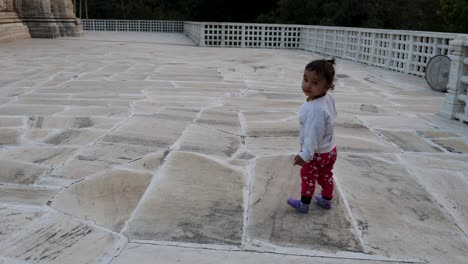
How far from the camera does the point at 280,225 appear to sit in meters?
2.42

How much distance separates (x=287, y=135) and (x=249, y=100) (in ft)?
5.86

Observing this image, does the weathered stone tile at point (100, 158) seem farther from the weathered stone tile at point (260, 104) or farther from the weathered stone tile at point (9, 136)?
the weathered stone tile at point (260, 104)

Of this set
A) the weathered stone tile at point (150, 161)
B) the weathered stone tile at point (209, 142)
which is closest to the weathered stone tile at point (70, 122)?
the weathered stone tile at point (209, 142)

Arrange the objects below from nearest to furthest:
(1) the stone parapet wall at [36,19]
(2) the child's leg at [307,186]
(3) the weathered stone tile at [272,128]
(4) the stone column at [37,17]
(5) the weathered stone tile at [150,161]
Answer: (2) the child's leg at [307,186] < (5) the weathered stone tile at [150,161] < (3) the weathered stone tile at [272,128] < (1) the stone parapet wall at [36,19] < (4) the stone column at [37,17]

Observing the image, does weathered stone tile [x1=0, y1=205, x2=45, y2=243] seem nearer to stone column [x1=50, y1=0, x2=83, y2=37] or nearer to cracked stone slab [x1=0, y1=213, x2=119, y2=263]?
cracked stone slab [x1=0, y1=213, x2=119, y2=263]

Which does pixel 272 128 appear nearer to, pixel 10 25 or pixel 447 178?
pixel 447 178

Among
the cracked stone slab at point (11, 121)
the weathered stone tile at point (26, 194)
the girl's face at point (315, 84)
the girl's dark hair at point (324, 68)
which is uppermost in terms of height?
the girl's dark hair at point (324, 68)

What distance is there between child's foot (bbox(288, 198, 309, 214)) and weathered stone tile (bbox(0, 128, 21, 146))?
7.33ft

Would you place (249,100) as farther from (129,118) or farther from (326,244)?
(326,244)

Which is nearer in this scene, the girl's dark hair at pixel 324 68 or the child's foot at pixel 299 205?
the girl's dark hair at pixel 324 68

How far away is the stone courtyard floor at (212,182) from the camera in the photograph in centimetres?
217

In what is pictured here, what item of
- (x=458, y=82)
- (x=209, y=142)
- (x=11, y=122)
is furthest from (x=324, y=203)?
(x=458, y=82)

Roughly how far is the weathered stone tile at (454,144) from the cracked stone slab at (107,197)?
8.19ft

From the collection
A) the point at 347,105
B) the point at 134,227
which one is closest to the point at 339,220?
the point at 134,227
